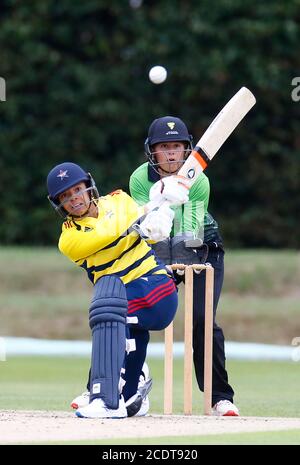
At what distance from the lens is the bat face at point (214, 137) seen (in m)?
6.31

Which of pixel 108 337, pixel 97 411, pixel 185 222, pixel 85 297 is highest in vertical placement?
pixel 85 297

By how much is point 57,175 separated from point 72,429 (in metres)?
1.23

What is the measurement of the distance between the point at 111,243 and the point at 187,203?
852mm

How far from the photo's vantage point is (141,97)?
19.2 meters

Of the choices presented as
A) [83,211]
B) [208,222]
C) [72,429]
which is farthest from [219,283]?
[72,429]

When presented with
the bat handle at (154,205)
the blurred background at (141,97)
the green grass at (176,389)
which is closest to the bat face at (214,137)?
the bat handle at (154,205)

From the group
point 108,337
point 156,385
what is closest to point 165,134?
point 108,337

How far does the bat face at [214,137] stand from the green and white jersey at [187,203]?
0.50 feet

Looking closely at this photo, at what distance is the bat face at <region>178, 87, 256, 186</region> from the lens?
631 centimetres

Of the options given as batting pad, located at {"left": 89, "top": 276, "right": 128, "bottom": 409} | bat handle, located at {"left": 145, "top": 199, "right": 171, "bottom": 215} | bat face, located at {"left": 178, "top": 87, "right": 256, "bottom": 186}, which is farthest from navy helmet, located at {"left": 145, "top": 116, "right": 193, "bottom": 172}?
batting pad, located at {"left": 89, "top": 276, "right": 128, "bottom": 409}

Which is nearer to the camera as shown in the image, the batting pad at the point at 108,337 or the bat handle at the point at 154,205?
the batting pad at the point at 108,337

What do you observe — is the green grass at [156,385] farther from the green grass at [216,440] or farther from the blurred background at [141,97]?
the blurred background at [141,97]

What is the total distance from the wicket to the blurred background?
12.0 meters

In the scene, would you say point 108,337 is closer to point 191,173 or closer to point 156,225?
point 156,225
